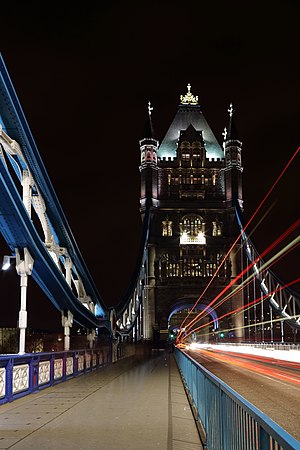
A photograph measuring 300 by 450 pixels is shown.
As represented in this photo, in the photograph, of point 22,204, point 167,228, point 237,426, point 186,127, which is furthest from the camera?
point 186,127

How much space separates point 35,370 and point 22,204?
411 cm

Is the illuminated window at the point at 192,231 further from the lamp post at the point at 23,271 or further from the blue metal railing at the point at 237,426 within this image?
the blue metal railing at the point at 237,426

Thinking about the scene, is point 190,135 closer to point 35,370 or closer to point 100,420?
point 35,370

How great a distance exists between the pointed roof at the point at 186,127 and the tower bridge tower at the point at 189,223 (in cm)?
35

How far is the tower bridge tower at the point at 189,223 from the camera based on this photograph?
90250 millimetres

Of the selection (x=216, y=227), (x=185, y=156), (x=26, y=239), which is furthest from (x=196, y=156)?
(x=26, y=239)

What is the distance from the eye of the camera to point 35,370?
15.5 m

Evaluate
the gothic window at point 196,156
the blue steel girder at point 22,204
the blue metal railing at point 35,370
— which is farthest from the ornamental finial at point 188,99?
the blue metal railing at point 35,370

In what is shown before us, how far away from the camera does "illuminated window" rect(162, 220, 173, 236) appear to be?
306 ft

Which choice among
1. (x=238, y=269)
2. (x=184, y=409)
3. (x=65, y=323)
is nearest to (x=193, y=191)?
(x=238, y=269)

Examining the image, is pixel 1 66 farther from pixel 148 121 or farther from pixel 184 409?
pixel 148 121

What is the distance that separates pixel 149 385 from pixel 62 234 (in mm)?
8925

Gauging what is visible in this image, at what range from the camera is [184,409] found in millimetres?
12156

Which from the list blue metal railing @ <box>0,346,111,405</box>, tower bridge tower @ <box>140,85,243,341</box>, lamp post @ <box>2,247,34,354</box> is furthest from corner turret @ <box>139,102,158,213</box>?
lamp post @ <box>2,247,34,354</box>
